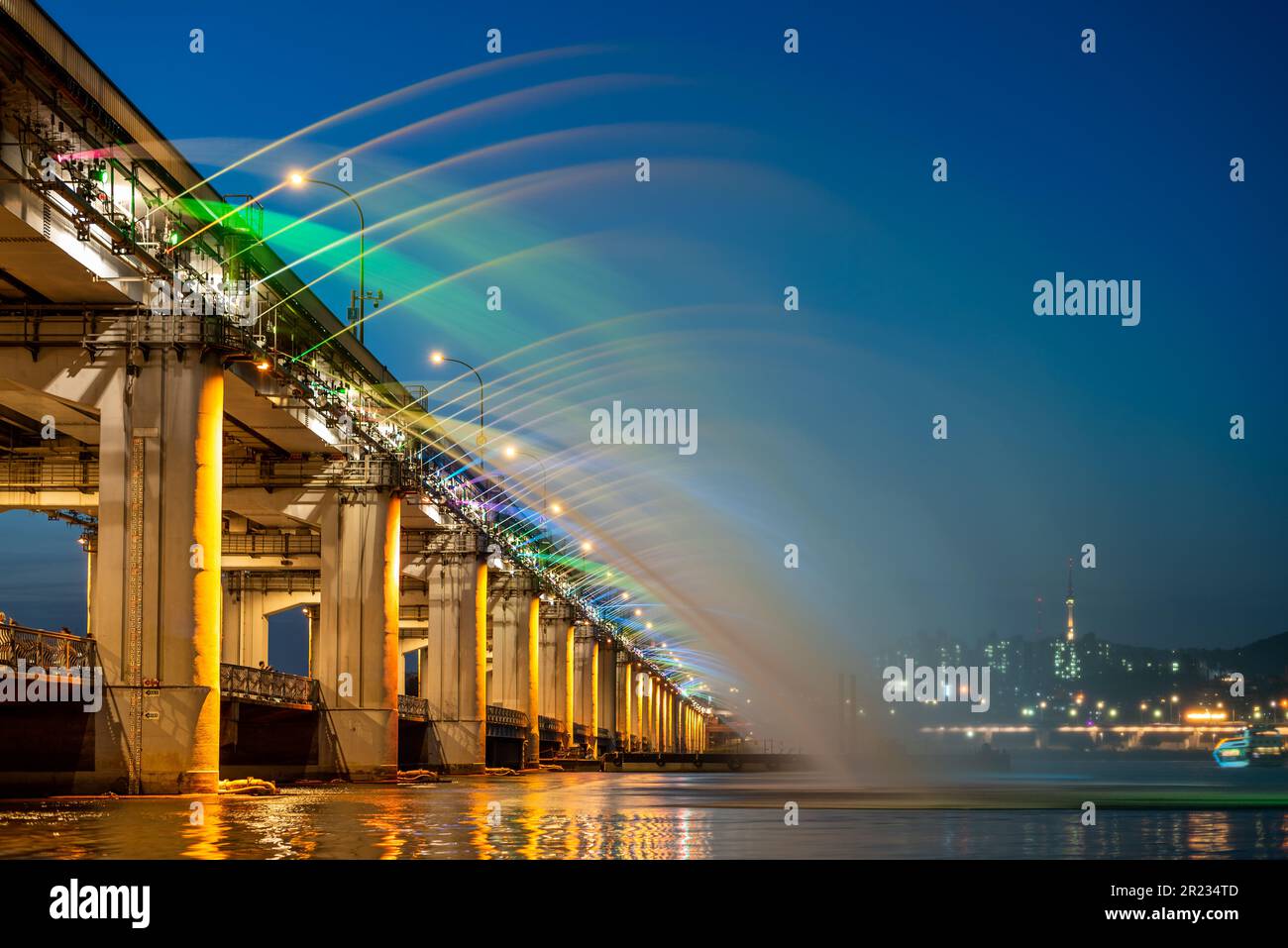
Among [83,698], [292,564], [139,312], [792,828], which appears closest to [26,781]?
[83,698]

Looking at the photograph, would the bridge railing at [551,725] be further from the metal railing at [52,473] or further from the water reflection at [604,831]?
the water reflection at [604,831]

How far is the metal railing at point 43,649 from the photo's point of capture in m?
37.7

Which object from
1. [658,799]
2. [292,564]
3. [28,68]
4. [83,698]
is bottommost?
[658,799]

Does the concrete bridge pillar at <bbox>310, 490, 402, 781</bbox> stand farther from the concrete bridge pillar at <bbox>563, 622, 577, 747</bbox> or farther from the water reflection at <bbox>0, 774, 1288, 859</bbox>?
the concrete bridge pillar at <bbox>563, 622, 577, 747</bbox>

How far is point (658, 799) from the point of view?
43.8m

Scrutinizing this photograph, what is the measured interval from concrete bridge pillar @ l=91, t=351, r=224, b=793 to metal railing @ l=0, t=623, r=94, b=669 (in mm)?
664

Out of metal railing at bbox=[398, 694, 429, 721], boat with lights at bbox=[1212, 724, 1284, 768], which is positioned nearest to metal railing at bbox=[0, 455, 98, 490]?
metal railing at bbox=[398, 694, 429, 721]

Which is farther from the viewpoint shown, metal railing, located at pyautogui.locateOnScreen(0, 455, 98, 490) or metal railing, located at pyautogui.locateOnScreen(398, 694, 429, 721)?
metal railing, located at pyautogui.locateOnScreen(398, 694, 429, 721)

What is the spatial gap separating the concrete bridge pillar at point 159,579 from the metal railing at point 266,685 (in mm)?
8594

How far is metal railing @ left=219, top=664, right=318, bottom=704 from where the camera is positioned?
54.4 m
